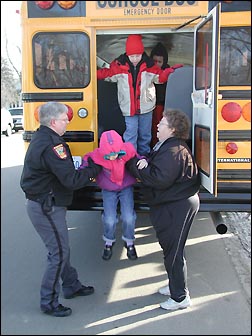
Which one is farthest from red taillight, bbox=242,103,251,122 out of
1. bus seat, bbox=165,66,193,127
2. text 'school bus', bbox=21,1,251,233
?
bus seat, bbox=165,66,193,127

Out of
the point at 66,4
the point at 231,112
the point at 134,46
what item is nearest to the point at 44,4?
the point at 66,4

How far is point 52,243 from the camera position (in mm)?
3307

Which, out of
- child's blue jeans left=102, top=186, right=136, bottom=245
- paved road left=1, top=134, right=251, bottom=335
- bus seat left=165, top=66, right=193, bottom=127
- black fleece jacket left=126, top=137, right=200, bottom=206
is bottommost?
paved road left=1, top=134, right=251, bottom=335

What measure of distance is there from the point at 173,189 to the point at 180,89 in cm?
150

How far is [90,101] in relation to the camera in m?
4.04

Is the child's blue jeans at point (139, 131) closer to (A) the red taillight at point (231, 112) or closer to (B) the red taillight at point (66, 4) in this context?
(A) the red taillight at point (231, 112)

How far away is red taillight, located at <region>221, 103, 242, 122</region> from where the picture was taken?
3.67 metres

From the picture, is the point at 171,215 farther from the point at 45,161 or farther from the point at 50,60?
the point at 50,60

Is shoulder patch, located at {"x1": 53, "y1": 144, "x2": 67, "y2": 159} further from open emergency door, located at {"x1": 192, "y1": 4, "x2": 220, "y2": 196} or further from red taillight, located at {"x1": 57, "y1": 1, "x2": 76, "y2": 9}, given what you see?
red taillight, located at {"x1": 57, "y1": 1, "x2": 76, "y2": 9}

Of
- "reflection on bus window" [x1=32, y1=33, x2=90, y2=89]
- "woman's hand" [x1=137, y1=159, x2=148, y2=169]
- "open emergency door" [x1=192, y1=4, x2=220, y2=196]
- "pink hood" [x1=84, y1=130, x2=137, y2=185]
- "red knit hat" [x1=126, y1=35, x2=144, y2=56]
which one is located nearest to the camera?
"open emergency door" [x1=192, y1=4, x2=220, y2=196]

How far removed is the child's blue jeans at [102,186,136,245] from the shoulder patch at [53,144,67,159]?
2.32ft

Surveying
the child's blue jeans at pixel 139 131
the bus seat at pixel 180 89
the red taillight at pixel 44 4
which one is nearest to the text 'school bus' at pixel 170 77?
the red taillight at pixel 44 4

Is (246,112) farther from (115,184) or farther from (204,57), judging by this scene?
(115,184)

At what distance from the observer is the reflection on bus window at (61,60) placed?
3.94m
